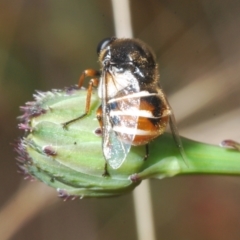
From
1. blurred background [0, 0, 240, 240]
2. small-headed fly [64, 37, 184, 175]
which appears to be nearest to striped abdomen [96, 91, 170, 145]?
small-headed fly [64, 37, 184, 175]

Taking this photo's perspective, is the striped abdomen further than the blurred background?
No

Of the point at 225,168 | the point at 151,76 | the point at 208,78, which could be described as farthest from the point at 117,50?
the point at 208,78

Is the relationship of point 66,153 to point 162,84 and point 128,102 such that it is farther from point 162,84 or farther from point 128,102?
point 162,84

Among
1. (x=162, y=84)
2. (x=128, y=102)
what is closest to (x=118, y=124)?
(x=128, y=102)

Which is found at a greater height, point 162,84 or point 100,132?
point 162,84

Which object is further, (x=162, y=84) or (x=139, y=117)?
(x=162, y=84)

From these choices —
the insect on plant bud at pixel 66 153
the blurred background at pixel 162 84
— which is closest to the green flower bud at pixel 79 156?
the insect on plant bud at pixel 66 153

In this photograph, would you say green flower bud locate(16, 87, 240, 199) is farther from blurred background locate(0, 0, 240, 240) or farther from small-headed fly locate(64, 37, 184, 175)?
blurred background locate(0, 0, 240, 240)
